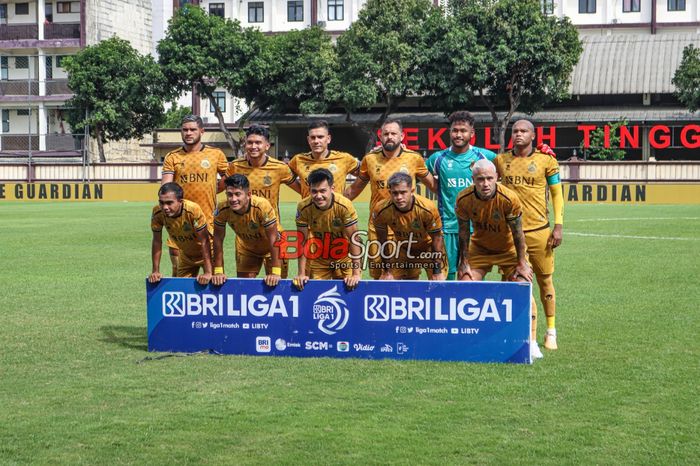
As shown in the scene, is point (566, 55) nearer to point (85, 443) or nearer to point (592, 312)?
point (592, 312)

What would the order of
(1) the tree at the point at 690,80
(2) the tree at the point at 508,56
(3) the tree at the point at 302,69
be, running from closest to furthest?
(2) the tree at the point at 508,56 < (1) the tree at the point at 690,80 < (3) the tree at the point at 302,69

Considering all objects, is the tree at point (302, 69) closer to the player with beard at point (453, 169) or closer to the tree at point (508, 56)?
the tree at point (508, 56)

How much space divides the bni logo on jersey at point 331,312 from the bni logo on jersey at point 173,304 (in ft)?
4.23

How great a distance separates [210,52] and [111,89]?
570 cm

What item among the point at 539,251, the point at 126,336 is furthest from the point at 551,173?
the point at 126,336

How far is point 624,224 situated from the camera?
87.1 ft

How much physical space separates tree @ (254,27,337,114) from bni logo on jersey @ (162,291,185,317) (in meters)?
45.5

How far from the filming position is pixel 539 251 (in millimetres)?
9680

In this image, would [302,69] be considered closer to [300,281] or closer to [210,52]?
[210,52]

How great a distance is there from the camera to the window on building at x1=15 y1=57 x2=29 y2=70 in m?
63.4

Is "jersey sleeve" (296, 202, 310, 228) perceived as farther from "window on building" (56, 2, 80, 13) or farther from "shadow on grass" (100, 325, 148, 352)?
"window on building" (56, 2, 80, 13)

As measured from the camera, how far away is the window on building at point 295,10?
224ft

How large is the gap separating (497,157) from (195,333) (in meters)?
3.29

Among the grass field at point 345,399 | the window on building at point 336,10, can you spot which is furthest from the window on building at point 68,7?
the grass field at point 345,399
